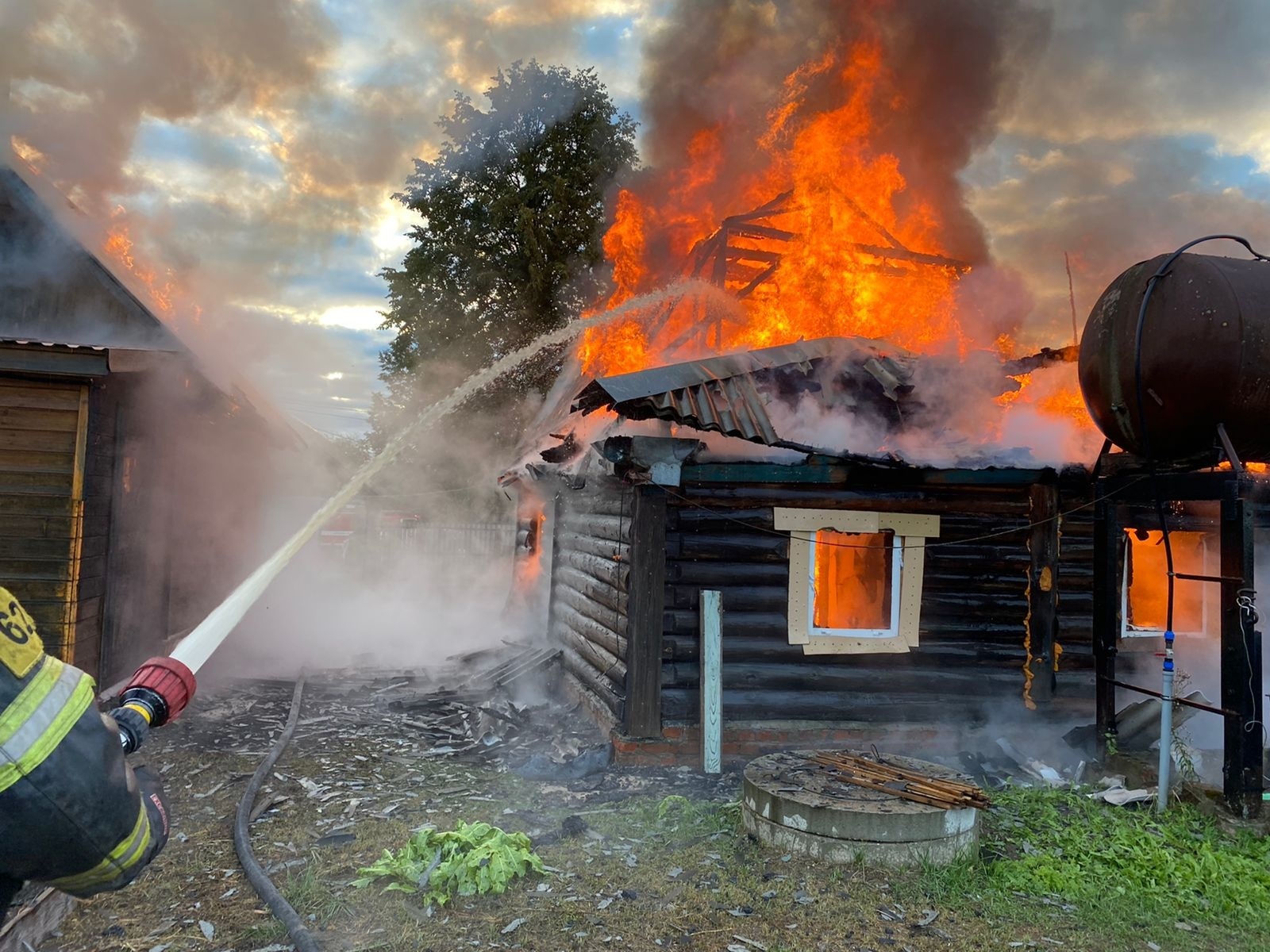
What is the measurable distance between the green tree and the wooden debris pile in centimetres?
1862

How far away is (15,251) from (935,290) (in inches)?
508

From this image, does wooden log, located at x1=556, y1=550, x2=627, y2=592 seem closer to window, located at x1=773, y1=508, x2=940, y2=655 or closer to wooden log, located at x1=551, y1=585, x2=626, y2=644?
wooden log, located at x1=551, y1=585, x2=626, y2=644

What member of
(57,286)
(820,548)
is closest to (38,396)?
(57,286)

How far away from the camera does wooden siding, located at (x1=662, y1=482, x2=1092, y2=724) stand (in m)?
8.14

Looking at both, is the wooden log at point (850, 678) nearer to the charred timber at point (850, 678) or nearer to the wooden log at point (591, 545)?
the charred timber at point (850, 678)

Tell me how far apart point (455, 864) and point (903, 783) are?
3321mm

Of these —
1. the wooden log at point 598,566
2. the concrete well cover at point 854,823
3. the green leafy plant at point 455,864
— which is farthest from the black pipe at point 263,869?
the wooden log at point 598,566

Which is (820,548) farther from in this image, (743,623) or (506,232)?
(506,232)

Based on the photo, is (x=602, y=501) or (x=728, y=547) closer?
(x=728, y=547)

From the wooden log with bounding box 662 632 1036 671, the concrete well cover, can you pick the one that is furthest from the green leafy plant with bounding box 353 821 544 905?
the wooden log with bounding box 662 632 1036 671

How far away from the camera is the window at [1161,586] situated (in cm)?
901

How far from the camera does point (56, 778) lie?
1.75 meters

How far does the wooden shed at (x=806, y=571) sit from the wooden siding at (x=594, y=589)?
6 centimetres

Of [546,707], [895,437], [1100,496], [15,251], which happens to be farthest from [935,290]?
[15,251]
